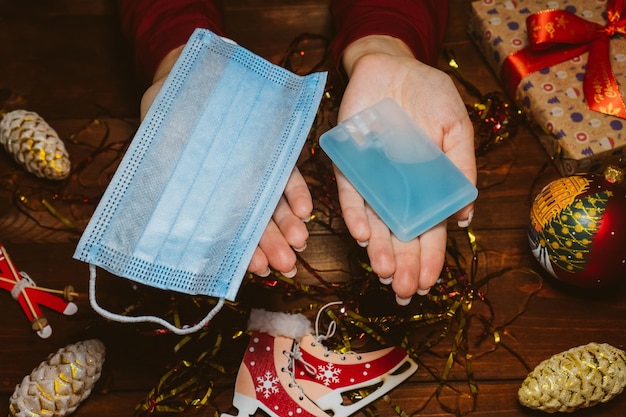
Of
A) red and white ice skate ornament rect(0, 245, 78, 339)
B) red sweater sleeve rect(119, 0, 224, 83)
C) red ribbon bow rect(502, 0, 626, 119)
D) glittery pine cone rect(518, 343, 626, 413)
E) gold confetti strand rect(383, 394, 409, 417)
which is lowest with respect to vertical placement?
gold confetti strand rect(383, 394, 409, 417)

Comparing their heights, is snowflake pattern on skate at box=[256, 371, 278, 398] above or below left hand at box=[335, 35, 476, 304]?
below

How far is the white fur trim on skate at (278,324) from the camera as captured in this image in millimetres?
1045

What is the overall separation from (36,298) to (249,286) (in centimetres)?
34

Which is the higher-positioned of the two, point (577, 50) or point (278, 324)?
point (577, 50)

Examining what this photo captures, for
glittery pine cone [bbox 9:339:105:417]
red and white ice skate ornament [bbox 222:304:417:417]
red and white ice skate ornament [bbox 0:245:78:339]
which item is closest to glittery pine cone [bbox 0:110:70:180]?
red and white ice skate ornament [bbox 0:245:78:339]

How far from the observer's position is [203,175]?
957mm

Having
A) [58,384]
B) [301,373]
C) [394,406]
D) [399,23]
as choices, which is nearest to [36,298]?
[58,384]

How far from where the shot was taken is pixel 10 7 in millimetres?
1418

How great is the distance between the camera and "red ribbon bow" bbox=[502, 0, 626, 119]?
1.20 meters

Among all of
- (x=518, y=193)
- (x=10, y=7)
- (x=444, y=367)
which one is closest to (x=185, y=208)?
(x=444, y=367)

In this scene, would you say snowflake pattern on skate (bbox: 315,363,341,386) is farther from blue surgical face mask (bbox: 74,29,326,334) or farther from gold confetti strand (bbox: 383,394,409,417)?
blue surgical face mask (bbox: 74,29,326,334)

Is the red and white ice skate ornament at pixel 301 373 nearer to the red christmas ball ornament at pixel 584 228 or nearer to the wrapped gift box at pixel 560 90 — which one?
the red christmas ball ornament at pixel 584 228

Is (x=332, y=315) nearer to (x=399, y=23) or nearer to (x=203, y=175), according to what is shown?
(x=203, y=175)

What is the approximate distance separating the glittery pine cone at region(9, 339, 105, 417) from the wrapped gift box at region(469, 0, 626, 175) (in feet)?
2.72
